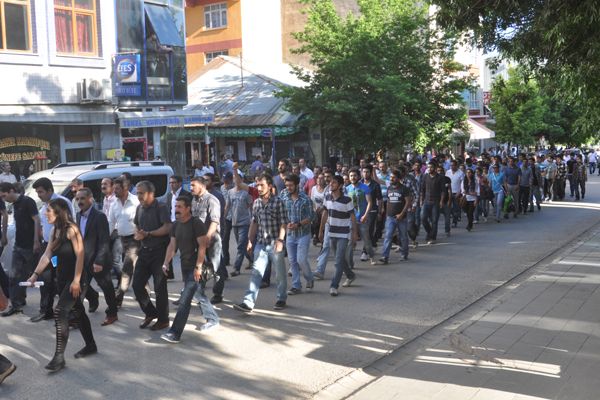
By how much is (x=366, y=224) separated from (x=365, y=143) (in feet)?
47.7

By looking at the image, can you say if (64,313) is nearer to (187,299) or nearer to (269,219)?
(187,299)

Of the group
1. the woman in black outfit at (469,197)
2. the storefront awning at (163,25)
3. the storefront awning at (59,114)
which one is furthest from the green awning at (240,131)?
the woman in black outfit at (469,197)

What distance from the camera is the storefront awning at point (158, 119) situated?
2091 cm

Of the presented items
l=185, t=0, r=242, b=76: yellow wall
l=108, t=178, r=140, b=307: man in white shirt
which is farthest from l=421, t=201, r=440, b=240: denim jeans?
l=185, t=0, r=242, b=76: yellow wall

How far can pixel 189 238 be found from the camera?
24.5 ft

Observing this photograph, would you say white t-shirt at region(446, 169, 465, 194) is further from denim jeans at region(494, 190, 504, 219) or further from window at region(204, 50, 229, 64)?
window at region(204, 50, 229, 64)

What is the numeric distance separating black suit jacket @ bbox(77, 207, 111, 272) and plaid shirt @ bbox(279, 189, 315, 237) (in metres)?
2.64

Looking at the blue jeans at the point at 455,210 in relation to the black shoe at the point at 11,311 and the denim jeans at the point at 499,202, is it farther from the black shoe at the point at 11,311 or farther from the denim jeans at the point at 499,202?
the black shoe at the point at 11,311

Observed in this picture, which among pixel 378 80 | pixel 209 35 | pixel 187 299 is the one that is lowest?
pixel 187 299

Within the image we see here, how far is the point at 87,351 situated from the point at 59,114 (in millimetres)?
→ 13627

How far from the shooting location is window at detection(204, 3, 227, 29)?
132 feet

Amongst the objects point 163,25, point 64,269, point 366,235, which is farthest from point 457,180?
point 64,269

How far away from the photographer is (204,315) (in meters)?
7.84

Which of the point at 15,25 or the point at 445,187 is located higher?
the point at 15,25
